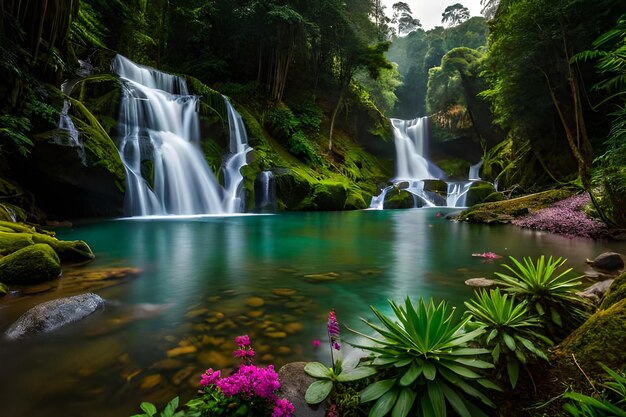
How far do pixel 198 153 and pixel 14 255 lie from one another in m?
13.2

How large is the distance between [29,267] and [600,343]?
617 centimetres

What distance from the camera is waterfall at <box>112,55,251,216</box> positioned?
583 inches

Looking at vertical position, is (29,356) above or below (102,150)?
below

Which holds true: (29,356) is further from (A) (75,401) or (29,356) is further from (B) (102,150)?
(B) (102,150)

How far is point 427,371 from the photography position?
1.63 m

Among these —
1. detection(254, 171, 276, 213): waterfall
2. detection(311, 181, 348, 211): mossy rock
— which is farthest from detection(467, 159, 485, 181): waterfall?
detection(254, 171, 276, 213): waterfall

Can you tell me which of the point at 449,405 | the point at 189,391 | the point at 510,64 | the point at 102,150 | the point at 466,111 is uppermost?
the point at 466,111

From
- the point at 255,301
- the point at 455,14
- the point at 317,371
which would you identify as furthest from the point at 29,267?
the point at 455,14

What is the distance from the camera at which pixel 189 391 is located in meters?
2.39

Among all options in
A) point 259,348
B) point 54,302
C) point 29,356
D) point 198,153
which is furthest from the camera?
point 198,153

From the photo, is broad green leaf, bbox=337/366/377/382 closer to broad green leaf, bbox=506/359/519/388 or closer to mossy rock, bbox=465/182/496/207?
broad green leaf, bbox=506/359/519/388

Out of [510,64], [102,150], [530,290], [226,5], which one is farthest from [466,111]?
[530,290]

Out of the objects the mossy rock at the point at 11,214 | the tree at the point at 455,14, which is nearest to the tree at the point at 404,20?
the tree at the point at 455,14

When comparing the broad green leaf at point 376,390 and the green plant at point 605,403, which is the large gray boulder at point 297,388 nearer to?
the broad green leaf at point 376,390
